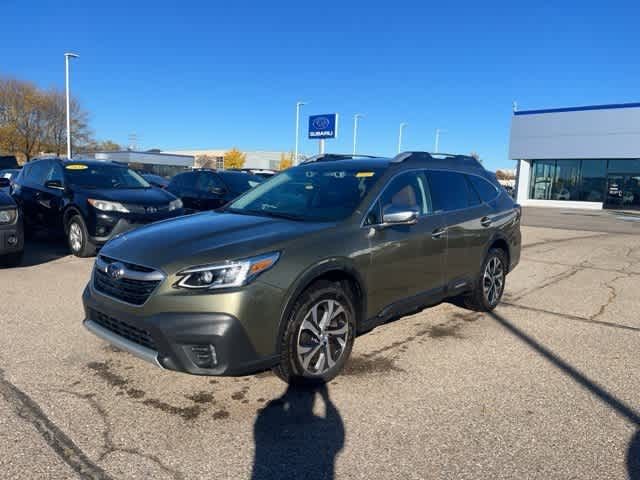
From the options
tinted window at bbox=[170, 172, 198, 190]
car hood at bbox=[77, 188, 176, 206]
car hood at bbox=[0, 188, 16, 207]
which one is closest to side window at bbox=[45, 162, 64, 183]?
car hood at bbox=[77, 188, 176, 206]

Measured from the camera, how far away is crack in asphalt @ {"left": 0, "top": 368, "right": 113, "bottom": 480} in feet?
8.36

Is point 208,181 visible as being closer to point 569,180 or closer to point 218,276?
point 218,276

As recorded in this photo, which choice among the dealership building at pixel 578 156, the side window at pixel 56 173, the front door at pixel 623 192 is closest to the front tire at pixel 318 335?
the side window at pixel 56 173

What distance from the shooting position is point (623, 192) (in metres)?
30.5

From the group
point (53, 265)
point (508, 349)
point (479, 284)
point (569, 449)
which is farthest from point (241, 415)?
point (53, 265)

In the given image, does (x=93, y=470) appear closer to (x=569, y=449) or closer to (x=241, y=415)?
(x=241, y=415)

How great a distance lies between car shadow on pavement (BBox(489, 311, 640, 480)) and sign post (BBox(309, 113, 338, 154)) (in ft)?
61.8

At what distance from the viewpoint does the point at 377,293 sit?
3961mm

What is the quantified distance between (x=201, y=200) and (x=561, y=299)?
25.0ft

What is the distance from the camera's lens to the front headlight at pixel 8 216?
22.1ft

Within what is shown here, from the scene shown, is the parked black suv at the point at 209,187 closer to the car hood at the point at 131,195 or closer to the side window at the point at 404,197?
the car hood at the point at 131,195

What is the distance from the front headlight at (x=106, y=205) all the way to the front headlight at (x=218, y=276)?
533 cm

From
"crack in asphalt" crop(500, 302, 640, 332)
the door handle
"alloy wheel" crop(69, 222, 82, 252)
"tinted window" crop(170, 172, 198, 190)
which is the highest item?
"tinted window" crop(170, 172, 198, 190)

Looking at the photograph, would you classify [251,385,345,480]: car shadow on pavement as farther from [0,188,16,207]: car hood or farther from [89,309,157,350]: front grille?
[0,188,16,207]: car hood
